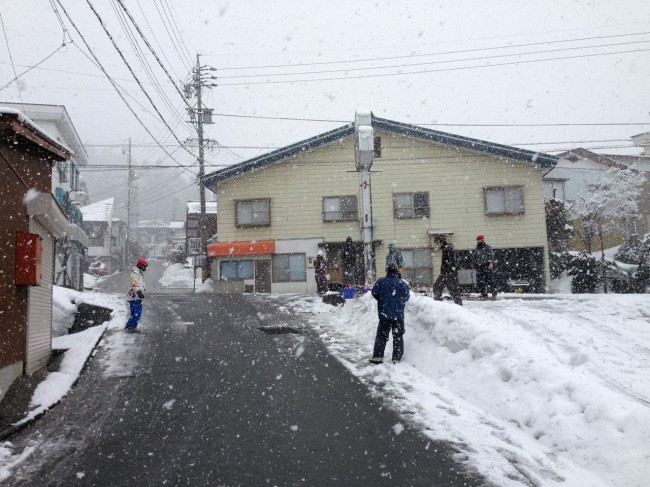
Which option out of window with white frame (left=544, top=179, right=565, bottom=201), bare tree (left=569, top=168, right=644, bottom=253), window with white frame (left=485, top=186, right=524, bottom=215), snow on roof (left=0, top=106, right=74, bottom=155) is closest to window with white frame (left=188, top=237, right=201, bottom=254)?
window with white frame (left=485, top=186, right=524, bottom=215)

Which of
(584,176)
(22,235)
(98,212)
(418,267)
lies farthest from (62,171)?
(584,176)

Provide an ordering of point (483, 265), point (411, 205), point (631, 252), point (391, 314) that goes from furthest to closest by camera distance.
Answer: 1. point (631, 252)
2. point (411, 205)
3. point (483, 265)
4. point (391, 314)

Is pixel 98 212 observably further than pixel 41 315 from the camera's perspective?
Yes

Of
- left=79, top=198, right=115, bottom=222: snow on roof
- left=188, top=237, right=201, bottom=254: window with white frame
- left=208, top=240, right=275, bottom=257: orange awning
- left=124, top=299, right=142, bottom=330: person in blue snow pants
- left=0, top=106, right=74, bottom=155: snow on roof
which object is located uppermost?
left=79, top=198, right=115, bottom=222: snow on roof

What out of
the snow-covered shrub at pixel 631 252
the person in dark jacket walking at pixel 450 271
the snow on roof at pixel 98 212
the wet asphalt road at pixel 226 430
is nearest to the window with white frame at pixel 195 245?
the snow on roof at pixel 98 212

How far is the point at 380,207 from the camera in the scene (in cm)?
2398

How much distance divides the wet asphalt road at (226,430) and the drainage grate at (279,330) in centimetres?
166

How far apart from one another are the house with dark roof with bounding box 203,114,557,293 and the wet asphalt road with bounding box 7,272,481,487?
1540 centimetres

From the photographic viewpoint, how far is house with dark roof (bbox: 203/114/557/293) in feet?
77.6

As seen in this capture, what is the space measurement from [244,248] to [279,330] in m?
13.4

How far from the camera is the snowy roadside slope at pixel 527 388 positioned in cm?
395

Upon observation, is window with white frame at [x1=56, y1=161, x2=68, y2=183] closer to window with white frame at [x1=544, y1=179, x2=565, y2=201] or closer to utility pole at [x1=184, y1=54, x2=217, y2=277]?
utility pole at [x1=184, y1=54, x2=217, y2=277]

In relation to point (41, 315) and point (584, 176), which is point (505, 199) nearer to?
point (584, 176)

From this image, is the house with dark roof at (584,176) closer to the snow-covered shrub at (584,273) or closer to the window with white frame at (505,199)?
the window with white frame at (505,199)
